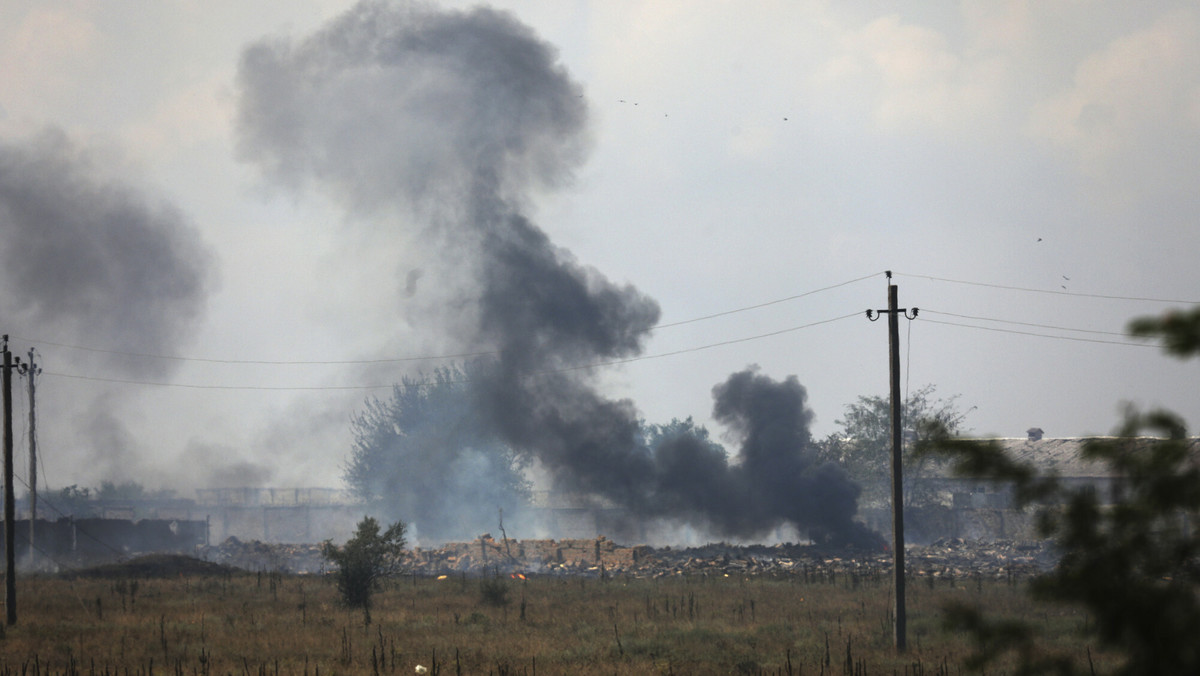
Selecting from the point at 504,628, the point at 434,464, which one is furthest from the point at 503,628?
the point at 434,464

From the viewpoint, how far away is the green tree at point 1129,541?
2980 millimetres

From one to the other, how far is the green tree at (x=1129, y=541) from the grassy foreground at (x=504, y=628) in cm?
1386

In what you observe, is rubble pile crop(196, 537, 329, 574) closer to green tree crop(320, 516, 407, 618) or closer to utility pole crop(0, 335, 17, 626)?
green tree crop(320, 516, 407, 618)

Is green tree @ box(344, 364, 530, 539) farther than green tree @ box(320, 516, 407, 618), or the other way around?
green tree @ box(344, 364, 530, 539)

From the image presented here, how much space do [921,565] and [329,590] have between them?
1051 inches

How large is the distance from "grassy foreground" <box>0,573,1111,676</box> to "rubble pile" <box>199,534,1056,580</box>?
A: 23.3 feet

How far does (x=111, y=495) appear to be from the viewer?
312 ft

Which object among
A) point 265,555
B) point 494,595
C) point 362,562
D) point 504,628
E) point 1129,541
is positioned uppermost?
point 1129,541

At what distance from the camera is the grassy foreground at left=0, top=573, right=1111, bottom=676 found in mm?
18000

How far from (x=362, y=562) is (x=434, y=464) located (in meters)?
47.4

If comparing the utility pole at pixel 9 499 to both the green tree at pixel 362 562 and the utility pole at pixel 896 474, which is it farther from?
the utility pole at pixel 896 474

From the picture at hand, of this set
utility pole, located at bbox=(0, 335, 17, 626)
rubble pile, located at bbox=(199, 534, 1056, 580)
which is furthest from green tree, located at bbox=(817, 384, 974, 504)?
utility pole, located at bbox=(0, 335, 17, 626)

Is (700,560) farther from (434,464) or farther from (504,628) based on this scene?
(434,464)

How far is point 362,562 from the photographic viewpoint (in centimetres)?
2964
